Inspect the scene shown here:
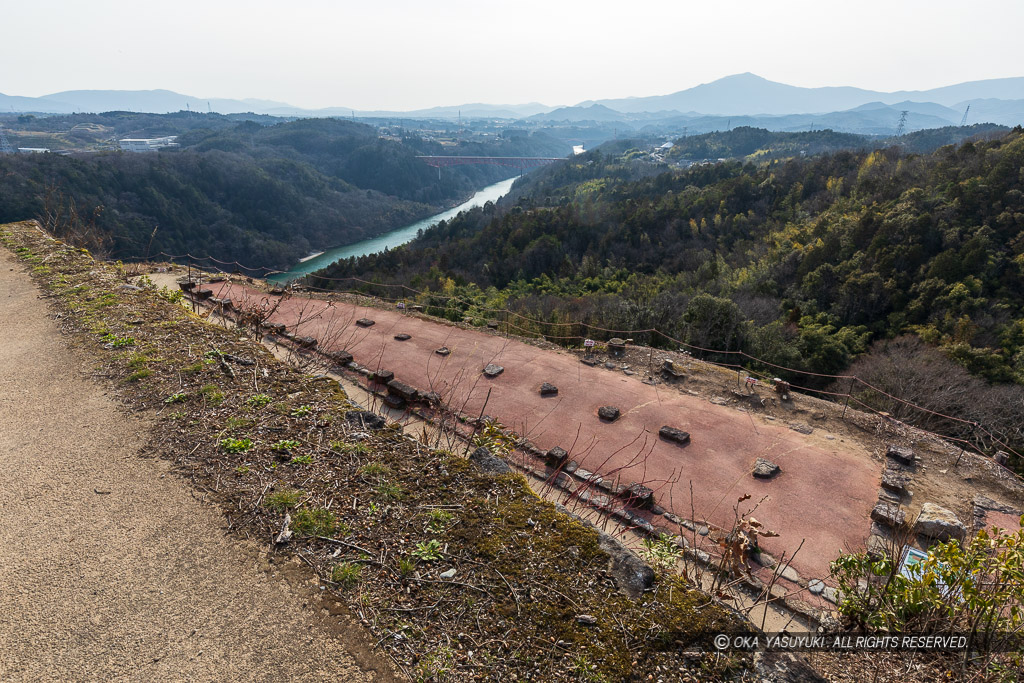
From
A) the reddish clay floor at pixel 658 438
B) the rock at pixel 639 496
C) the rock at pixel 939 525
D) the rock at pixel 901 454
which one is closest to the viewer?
the rock at pixel 939 525

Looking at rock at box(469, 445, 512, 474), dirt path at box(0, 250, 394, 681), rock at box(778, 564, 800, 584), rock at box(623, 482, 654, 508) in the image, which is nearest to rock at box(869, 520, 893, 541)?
rock at box(778, 564, 800, 584)

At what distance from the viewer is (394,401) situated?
949cm

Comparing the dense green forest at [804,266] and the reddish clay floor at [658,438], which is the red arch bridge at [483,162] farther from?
the reddish clay floor at [658,438]

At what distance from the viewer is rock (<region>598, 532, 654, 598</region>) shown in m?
4.34

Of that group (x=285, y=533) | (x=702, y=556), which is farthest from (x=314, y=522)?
(x=702, y=556)

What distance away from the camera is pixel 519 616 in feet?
13.4

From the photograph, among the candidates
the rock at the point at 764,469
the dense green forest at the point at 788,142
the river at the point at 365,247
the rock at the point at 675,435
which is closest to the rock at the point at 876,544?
the rock at the point at 764,469

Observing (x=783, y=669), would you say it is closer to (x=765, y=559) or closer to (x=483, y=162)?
(x=765, y=559)

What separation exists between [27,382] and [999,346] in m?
26.9

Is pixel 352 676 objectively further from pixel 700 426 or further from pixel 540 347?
pixel 540 347

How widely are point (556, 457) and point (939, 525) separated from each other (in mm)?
5529

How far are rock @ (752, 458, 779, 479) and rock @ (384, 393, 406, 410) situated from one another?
6711mm

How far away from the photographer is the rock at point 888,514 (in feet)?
22.3

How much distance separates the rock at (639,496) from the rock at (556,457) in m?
1.21
